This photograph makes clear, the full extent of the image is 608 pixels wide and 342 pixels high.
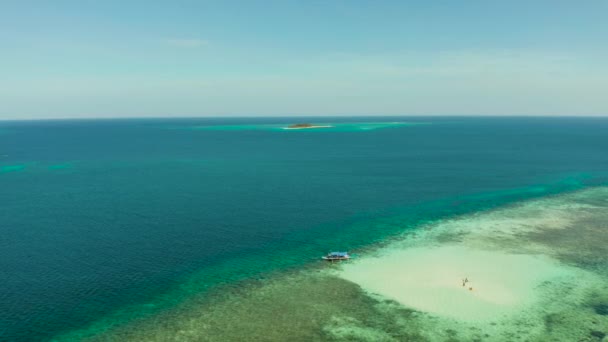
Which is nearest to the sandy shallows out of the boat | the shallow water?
the shallow water

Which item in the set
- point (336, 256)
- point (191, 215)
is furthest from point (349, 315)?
point (191, 215)

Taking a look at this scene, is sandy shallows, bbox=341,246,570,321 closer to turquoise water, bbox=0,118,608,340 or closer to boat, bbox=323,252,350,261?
boat, bbox=323,252,350,261

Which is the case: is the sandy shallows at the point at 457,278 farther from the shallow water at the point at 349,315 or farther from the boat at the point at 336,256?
the boat at the point at 336,256

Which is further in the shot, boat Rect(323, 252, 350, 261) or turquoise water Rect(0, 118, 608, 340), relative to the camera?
boat Rect(323, 252, 350, 261)

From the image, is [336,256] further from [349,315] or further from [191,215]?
[191,215]

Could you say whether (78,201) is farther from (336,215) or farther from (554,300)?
(554,300)

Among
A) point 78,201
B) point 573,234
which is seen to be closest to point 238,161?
point 78,201

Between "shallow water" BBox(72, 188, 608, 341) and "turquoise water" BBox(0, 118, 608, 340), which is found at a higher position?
"turquoise water" BBox(0, 118, 608, 340)
